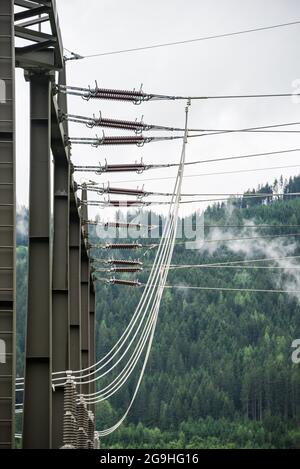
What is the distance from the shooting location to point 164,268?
1169 inches

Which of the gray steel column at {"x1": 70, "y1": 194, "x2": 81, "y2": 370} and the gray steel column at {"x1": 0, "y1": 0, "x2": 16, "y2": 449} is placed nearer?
the gray steel column at {"x1": 0, "y1": 0, "x2": 16, "y2": 449}

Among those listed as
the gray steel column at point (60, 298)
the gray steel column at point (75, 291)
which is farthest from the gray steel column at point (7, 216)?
the gray steel column at point (75, 291)

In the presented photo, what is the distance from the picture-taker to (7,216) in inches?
878

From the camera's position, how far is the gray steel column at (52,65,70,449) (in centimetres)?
3303

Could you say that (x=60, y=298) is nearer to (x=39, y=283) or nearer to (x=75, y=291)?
(x=39, y=283)

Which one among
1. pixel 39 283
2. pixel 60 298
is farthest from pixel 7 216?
pixel 60 298

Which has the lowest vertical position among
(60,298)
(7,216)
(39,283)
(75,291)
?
(75,291)

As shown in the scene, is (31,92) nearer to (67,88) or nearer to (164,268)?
(67,88)

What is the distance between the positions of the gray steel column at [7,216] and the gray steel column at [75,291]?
18.6 metres

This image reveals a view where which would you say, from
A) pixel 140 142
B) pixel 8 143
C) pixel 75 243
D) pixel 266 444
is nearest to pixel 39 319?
pixel 8 143

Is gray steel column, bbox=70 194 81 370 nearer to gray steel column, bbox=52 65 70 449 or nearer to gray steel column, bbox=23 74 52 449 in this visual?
gray steel column, bbox=52 65 70 449

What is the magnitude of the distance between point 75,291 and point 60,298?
28.8 ft

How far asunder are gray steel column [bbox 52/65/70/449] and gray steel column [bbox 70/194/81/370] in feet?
19.8

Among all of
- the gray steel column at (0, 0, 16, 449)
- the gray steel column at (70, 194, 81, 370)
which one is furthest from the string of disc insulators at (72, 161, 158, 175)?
the gray steel column at (0, 0, 16, 449)
